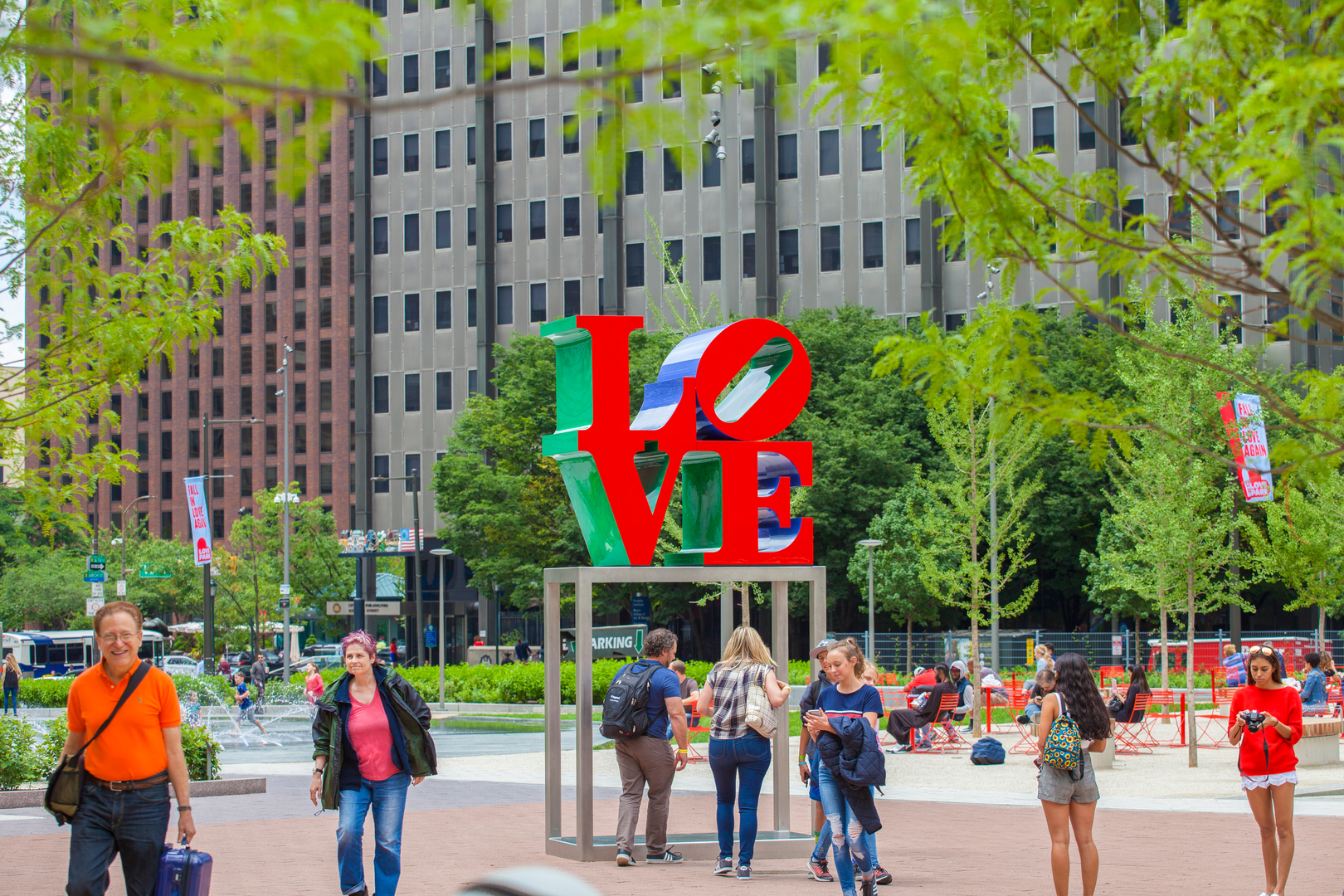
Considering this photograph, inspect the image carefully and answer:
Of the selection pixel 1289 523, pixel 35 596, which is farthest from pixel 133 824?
pixel 35 596

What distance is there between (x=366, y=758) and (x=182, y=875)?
170 cm

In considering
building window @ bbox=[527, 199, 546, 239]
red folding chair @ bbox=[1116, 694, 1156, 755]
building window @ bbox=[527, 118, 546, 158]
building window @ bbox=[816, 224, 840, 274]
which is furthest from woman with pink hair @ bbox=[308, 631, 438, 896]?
building window @ bbox=[527, 118, 546, 158]

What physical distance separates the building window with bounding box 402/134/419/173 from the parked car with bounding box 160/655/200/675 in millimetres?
22706

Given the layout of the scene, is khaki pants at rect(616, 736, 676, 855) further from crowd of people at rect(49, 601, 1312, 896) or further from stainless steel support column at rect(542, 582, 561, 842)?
stainless steel support column at rect(542, 582, 561, 842)

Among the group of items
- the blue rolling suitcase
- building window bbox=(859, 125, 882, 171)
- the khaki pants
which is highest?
building window bbox=(859, 125, 882, 171)

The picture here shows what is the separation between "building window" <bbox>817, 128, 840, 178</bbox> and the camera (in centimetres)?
5603

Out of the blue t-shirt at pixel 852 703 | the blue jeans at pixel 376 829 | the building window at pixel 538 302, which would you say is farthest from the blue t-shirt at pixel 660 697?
the building window at pixel 538 302

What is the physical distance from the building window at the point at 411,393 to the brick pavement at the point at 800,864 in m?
51.3

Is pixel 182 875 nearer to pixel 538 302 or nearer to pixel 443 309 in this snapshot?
pixel 538 302

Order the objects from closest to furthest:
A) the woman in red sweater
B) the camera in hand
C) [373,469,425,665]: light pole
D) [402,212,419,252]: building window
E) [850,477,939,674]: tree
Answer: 1. the woman in red sweater
2. the camera in hand
3. [850,477,939,674]: tree
4. [373,469,425,665]: light pole
5. [402,212,419,252]: building window

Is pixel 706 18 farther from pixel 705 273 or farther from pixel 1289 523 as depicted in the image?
pixel 705 273

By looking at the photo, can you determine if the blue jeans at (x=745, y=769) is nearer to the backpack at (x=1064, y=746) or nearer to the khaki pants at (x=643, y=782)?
the khaki pants at (x=643, y=782)

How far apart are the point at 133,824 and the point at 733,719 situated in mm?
4424

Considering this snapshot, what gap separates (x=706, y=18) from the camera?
3.69 metres
